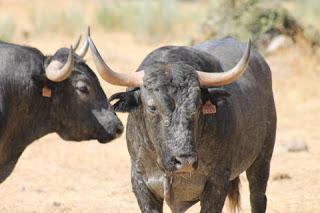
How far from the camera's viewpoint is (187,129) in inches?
319

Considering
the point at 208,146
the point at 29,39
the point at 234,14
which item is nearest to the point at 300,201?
the point at 208,146

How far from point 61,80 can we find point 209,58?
5.85ft

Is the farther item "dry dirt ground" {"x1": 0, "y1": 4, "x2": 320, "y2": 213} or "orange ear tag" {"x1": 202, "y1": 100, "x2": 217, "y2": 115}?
"dry dirt ground" {"x1": 0, "y1": 4, "x2": 320, "y2": 213}

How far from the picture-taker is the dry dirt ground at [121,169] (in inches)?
491

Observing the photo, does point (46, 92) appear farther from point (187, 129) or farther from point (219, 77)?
point (187, 129)

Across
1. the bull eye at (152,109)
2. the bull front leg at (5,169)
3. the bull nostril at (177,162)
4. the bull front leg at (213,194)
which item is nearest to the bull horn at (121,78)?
the bull eye at (152,109)

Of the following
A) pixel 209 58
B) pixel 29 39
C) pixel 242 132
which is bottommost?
pixel 29 39

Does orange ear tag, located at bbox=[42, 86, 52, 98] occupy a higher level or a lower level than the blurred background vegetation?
higher

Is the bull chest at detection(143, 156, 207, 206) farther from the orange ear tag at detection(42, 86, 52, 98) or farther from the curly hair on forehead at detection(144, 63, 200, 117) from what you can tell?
the orange ear tag at detection(42, 86, 52, 98)

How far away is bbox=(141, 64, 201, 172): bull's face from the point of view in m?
8.02

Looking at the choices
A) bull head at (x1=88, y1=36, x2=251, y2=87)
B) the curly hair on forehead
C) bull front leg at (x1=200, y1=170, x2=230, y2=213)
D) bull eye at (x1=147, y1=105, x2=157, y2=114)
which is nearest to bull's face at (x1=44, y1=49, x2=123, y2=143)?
bull front leg at (x1=200, y1=170, x2=230, y2=213)

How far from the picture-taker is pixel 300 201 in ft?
41.0

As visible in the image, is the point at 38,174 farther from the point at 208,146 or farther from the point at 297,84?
the point at 297,84

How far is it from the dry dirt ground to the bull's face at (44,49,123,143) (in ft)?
5.53
